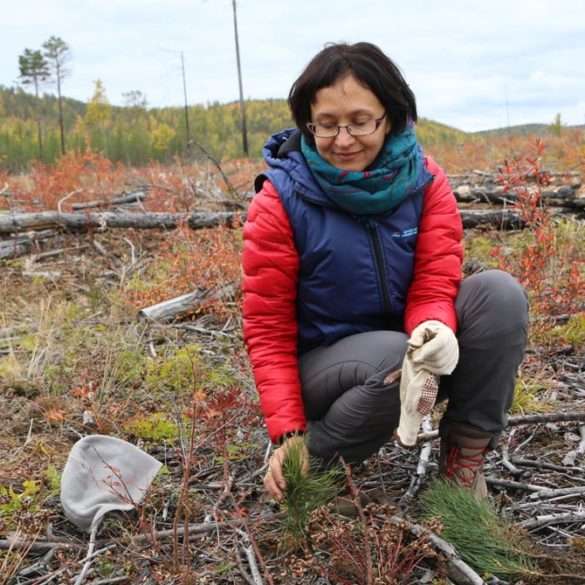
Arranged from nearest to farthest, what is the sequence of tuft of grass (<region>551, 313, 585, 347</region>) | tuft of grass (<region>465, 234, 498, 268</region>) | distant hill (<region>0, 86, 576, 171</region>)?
1. tuft of grass (<region>551, 313, 585, 347</region>)
2. tuft of grass (<region>465, 234, 498, 268</region>)
3. distant hill (<region>0, 86, 576, 171</region>)

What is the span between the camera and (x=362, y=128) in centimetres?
204

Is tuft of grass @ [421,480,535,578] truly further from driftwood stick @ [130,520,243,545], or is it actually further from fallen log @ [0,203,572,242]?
fallen log @ [0,203,572,242]

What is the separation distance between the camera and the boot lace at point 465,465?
2061 millimetres

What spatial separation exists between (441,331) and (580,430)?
1.06m

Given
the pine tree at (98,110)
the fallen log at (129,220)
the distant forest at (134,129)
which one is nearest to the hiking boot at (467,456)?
the fallen log at (129,220)

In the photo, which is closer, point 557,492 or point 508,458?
point 557,492

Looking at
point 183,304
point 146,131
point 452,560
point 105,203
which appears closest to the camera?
point 452,560

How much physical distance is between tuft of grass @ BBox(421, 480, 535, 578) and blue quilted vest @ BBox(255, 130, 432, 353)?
596 mm

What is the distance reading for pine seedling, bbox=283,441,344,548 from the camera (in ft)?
5.90

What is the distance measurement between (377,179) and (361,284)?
12.9 inches

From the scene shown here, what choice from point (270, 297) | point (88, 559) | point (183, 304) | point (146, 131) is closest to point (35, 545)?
point (88, 559)

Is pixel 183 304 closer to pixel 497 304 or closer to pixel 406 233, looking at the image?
pixel 406 233

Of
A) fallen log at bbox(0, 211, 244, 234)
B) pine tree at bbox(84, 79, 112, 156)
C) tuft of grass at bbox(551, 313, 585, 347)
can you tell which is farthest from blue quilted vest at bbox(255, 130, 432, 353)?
pine tree at bbox(84, 79, 112, 156)

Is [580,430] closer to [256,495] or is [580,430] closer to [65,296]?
[256,495]
